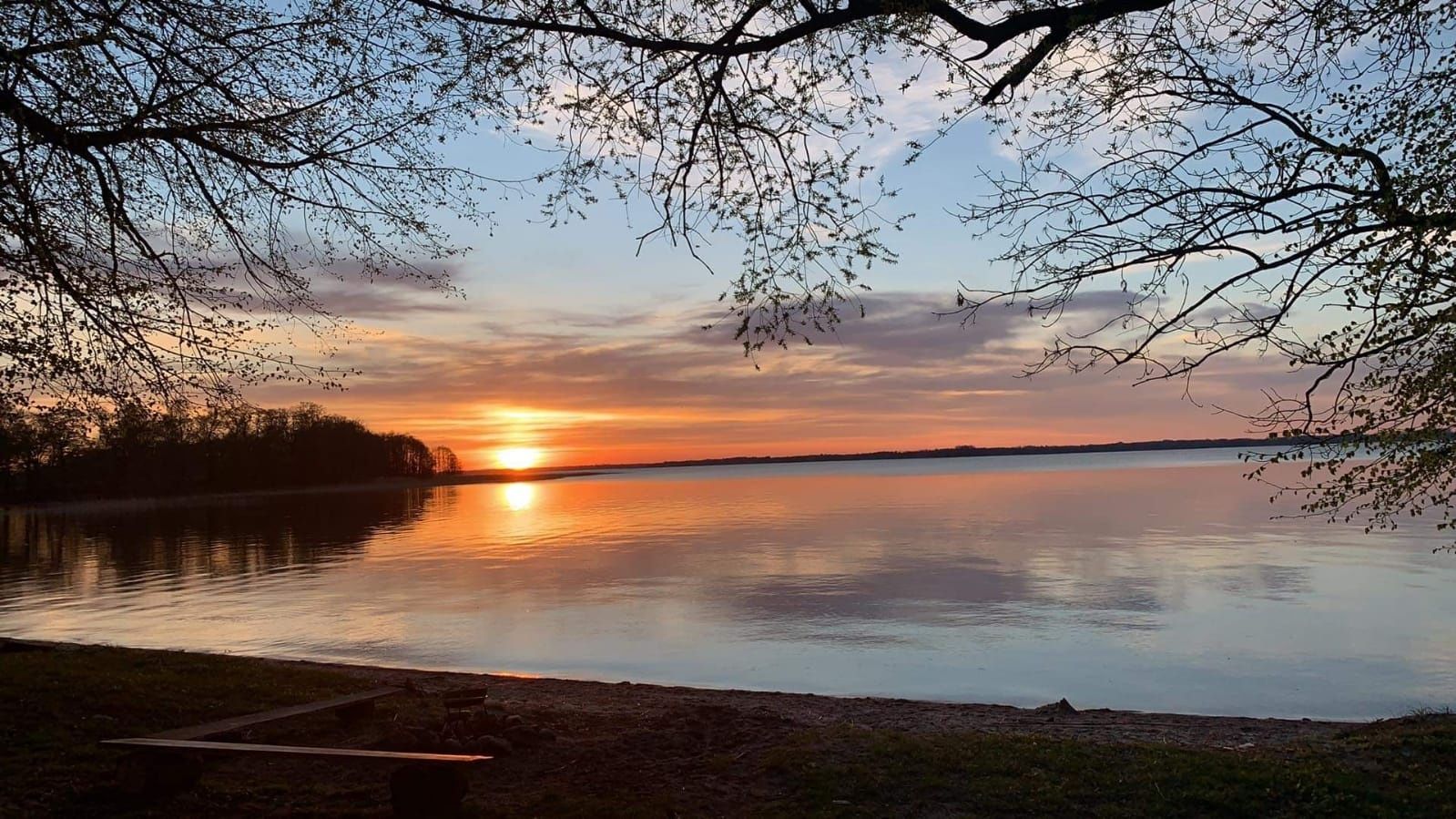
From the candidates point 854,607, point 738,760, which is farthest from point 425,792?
point 854,607

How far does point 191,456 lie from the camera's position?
97625 millimetres

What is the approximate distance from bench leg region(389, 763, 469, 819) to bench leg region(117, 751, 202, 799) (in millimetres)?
1673

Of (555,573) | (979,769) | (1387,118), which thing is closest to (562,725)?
Result: (979,769)

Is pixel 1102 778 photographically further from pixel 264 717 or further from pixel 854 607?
pixel 854 607

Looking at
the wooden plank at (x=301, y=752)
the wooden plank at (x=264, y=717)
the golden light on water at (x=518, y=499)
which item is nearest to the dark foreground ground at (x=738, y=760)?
the wooden plank at (x=264, y=717)

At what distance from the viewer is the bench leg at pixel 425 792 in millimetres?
6262

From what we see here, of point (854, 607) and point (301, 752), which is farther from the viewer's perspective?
point (854, 607)

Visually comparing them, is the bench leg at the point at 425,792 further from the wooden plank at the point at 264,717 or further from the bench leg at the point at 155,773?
the wooden plank at the point at 264,717

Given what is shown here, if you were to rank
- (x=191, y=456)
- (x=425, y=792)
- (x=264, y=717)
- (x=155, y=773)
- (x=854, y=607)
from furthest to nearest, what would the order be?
(x=191, y=456), (x=854, y=607), (x=264, y=717), (x=155, y=773), (x=425, y=792)

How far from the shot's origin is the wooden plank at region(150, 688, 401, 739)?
720cm

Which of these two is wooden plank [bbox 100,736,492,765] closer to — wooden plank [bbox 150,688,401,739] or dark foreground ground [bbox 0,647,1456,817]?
dark foreground ground [bbox 0,647,1456,817]

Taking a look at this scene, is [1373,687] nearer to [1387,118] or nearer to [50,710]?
[1387,118]

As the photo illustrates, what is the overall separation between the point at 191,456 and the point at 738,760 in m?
107

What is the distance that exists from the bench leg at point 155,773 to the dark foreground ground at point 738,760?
11 centimetres
